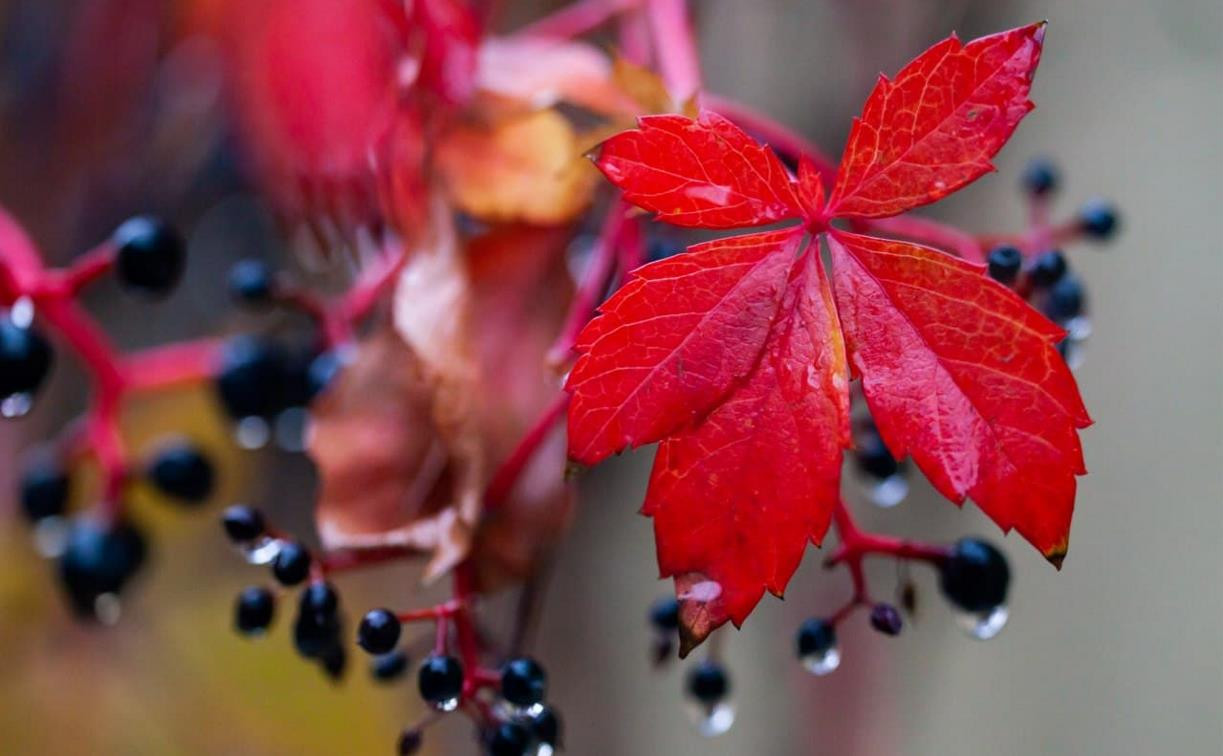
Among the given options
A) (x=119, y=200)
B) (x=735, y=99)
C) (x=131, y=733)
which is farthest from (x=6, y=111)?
(x=735, y=99)

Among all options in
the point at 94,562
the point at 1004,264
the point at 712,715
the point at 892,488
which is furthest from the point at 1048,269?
the point at 94,562

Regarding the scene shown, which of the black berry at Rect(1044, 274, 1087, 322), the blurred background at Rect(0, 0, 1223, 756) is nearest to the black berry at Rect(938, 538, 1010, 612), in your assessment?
the black berry at Rect(1044, 274, 1087, 322)

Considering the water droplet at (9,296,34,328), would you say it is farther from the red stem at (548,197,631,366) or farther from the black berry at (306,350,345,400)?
the red stem at (548,197,631,366)

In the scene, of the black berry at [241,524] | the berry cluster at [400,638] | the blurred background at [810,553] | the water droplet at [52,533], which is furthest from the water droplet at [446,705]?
the blurred background at [810,553]

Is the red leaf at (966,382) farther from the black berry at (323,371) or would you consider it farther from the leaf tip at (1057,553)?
the black berry at (323,371)

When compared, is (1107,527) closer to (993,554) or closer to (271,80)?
Result: (993,554)

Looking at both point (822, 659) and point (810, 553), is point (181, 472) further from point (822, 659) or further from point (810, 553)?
point (810, 553)

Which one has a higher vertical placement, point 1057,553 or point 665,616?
point 1057,553
